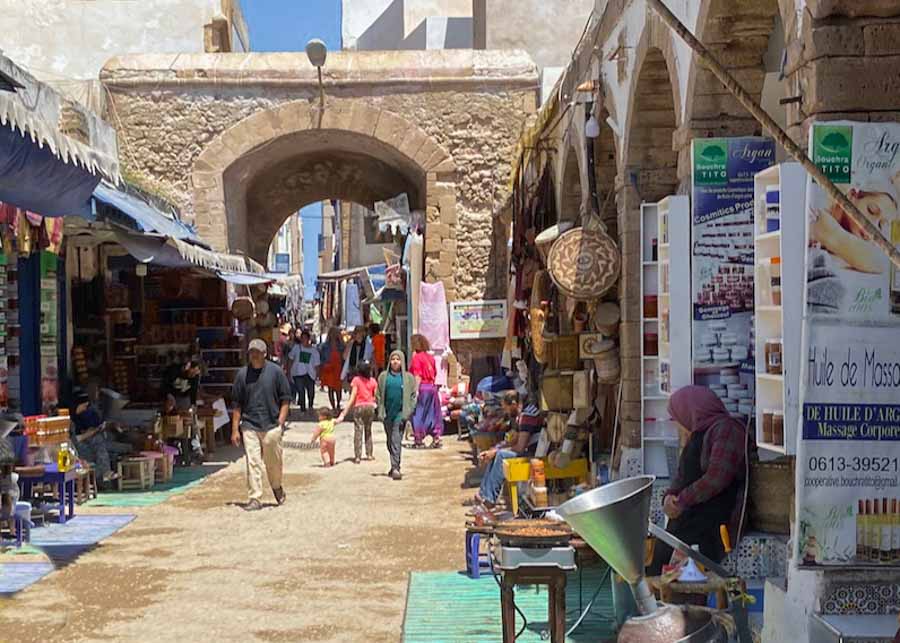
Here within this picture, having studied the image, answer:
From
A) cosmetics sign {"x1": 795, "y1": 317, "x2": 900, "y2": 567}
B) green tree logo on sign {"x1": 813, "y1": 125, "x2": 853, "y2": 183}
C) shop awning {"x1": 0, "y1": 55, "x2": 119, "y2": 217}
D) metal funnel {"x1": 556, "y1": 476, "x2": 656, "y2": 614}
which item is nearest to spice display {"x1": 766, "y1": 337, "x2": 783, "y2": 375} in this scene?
cosmetics sign {"x1": 795, "y1": 317, "x2": 900, "y2": 567}

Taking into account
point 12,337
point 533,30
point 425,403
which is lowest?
point 425,403

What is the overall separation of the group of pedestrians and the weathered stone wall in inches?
90.5

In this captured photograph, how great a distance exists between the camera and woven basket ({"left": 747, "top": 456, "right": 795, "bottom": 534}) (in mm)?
5492

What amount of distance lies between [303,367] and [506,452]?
10.8 metres

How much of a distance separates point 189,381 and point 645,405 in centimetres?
756

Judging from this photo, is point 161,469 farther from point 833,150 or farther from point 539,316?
point 833,150

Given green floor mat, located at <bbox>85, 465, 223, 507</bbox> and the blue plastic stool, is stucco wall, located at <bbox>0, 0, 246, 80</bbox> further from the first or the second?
the blue plastic stool

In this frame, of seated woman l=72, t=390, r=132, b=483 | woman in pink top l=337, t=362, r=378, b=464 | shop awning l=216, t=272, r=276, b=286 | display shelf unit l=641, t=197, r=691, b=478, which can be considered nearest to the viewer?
display shelf unit l=641, t=197, r=691, b=478

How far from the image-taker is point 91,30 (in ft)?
63.2

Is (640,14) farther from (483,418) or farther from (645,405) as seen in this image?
(483,418)

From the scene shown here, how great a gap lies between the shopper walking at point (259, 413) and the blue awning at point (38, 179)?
2.56m

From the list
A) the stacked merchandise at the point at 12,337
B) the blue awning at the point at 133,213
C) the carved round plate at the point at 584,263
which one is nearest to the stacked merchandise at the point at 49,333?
the stacked merchandise at the point at 12,337

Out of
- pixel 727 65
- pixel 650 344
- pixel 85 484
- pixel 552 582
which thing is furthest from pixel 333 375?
pixel 552 582

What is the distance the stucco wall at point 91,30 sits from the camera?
19078mm
